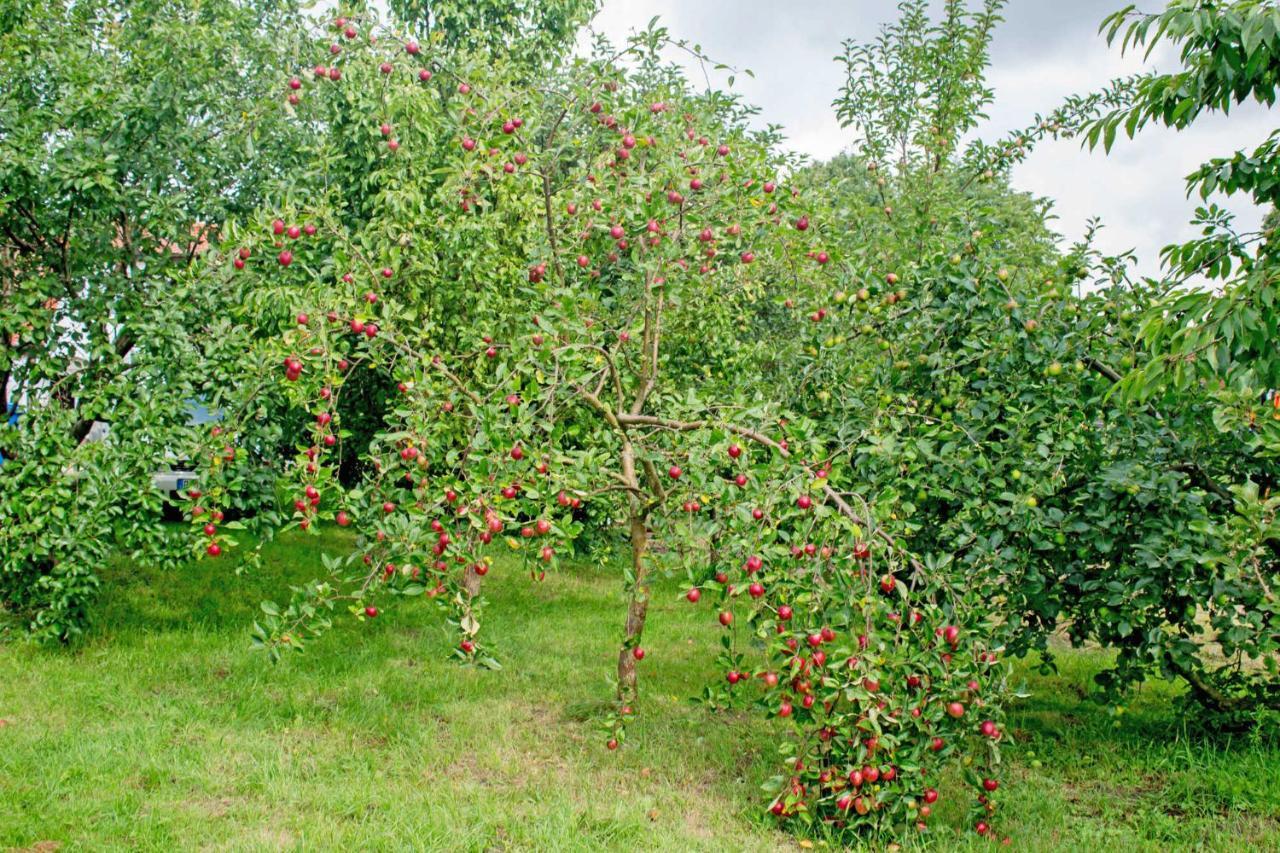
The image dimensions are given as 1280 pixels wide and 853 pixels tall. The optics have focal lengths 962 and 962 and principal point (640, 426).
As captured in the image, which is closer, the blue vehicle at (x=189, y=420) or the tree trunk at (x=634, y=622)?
the tree trunk at (x=634, y=622)

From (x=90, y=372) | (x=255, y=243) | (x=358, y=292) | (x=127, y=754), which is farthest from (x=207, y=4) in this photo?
A: (x=127, y=754)

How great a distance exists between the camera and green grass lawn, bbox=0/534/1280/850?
4.05 metres

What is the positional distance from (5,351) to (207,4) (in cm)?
294

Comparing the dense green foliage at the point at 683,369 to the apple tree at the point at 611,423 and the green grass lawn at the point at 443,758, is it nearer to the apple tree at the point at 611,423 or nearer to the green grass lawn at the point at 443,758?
the apple tree at the point at 611,423

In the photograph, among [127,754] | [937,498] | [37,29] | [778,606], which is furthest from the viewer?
[37,29]

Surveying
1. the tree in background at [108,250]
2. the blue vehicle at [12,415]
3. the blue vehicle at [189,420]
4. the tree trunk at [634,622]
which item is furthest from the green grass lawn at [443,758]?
the blue vehicle at [12,415]

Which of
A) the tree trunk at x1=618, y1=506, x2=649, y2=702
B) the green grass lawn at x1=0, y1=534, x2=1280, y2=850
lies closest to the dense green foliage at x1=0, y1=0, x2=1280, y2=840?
the tree trunk at x1=618, y1=506, x2=649, y2=702

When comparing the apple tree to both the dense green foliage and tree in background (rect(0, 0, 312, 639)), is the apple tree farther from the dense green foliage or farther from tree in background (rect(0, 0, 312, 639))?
tree in background (rect(0, 0, 312, 639))

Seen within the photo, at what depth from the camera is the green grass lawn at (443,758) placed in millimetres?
4051

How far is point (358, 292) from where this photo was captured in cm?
466

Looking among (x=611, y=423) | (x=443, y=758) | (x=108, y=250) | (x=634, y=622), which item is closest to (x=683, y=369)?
(x=611, y=423)

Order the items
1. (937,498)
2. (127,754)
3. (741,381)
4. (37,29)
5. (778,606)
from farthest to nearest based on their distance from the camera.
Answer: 1. (37,29)
2. (741,381)
3. (937,498)
4. (127,754)
5. (778,606)

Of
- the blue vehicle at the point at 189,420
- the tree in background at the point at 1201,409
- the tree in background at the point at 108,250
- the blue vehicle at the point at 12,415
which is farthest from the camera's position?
the blue vehicle at the point at 12,415

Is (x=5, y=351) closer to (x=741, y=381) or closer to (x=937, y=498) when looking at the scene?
(x=741, y=381)
